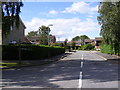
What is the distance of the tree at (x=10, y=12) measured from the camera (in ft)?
56.1

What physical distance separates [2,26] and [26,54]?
260 inches

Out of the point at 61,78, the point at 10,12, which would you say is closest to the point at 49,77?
the point at 61,78

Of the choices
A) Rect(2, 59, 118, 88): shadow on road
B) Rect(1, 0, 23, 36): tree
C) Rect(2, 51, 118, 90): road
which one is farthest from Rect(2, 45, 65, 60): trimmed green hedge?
Rect(2, 59, 118, 88): shadow on road

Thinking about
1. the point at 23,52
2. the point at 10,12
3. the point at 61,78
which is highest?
the point at 10,12

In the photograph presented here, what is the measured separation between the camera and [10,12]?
697 inches

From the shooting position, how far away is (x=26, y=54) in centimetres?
2288

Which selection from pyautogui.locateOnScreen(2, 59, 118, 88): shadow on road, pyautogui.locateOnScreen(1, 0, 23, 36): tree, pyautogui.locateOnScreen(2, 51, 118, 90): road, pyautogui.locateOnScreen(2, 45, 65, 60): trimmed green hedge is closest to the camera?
pyautogui.locateOnScreen(2, 51, 118, 90): road

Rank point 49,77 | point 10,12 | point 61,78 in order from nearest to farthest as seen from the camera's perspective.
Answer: point 61,78 < point 49,77 < point 10,12

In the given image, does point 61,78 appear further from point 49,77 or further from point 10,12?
point 10,12

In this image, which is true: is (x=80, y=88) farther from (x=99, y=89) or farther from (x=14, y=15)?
(x=14, y=15)

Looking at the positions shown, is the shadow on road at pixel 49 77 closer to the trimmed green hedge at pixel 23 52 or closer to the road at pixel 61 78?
the road at pixel 61 78

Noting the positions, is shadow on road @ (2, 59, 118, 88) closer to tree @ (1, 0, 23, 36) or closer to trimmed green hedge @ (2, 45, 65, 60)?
tree @ (1, 0, 23, 36)

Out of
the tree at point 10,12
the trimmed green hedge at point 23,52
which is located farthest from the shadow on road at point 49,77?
the trimmed green hedge at point 23,52

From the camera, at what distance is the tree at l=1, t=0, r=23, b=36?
1711 cm
